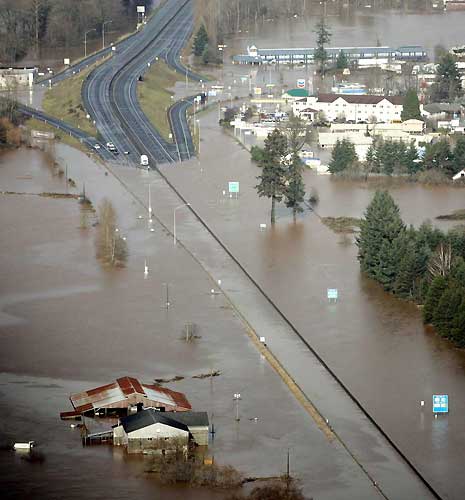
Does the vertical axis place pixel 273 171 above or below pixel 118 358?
above

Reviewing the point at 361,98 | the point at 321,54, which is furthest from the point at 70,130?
the point at 321,54

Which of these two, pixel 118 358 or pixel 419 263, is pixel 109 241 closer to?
pixel 419 263

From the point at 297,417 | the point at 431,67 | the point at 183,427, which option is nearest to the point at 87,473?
the point at 183,427

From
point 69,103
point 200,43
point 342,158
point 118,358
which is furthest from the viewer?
point 200,43

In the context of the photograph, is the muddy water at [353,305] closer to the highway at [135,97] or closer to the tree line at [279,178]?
the tree line at [279,178]

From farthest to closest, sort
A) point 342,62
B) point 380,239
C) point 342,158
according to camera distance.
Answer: point 342,62
point 342,158
point 380,239

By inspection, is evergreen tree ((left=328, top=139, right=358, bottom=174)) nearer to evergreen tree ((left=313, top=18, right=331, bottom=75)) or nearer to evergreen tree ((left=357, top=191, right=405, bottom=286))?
evergreen tree ((left=357, top=191, right=405, bottom=286))

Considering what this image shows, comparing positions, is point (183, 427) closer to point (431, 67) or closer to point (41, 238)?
point (41, 238)
